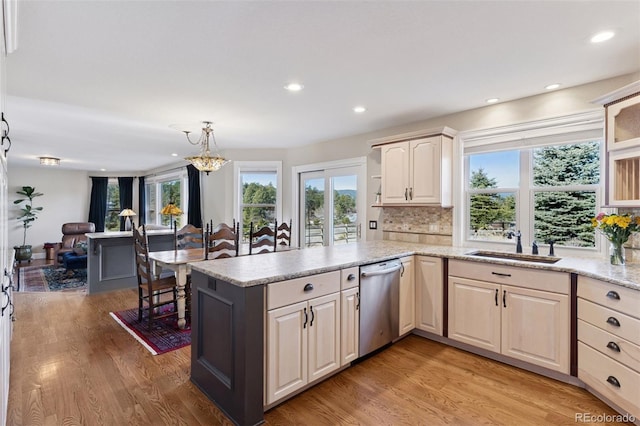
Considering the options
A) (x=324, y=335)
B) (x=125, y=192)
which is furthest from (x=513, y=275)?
(x=125, y=192)

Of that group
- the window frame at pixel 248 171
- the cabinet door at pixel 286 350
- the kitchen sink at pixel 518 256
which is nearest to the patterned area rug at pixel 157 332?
the cabinet door at pixel 286 350

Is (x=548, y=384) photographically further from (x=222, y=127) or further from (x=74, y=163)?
(x=74, y=163)

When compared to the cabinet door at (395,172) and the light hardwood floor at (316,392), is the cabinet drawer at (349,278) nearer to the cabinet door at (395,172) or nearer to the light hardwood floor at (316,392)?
the light hardwood floor at (316,392)

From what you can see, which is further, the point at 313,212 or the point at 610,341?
the point at 313,212

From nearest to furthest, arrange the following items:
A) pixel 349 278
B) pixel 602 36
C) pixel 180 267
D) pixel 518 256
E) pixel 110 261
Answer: pixel 602 36
pixel 349 278
pixel 518 256
pixel 180 267
pixel 110 261

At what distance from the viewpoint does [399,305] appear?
3.05 meters

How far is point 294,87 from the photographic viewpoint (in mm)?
2914

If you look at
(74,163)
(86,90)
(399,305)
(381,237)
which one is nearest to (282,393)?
(399,305)

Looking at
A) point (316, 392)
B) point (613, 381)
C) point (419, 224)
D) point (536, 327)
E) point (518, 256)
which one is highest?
point (419, 224)

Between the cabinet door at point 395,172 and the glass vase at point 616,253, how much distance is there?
1.83m

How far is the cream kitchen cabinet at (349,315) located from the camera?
8.18 ft

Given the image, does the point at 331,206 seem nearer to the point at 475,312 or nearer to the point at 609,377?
the point at 475,312

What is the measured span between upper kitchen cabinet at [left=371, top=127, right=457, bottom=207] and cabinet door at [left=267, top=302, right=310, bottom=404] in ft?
6.78

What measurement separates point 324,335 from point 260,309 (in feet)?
2.10
